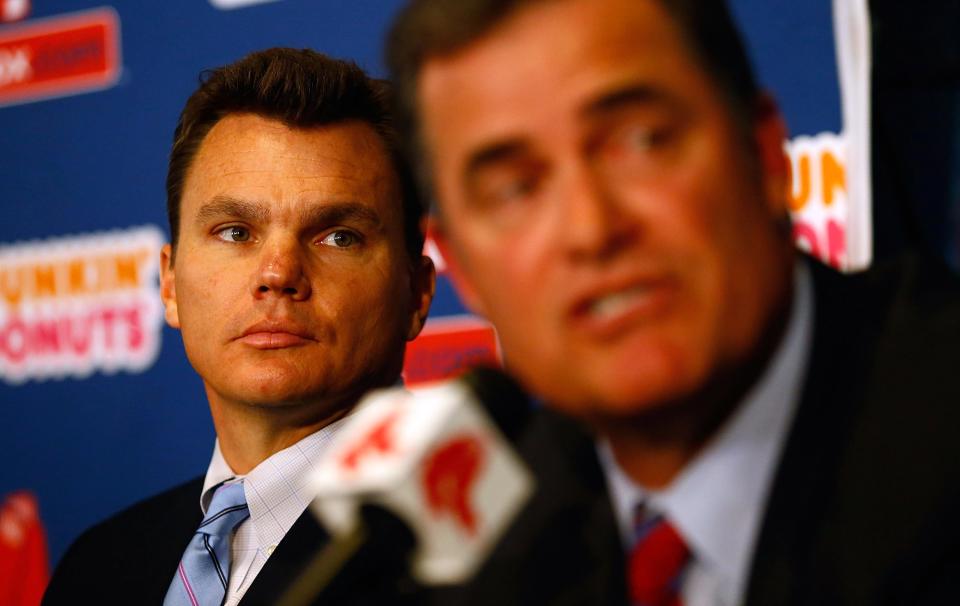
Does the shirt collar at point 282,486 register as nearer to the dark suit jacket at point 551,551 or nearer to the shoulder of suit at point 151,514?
the shoulder of suit at point 151,514

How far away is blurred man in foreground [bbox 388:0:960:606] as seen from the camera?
0.52 metres

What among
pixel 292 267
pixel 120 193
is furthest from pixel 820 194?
pixel 120 193

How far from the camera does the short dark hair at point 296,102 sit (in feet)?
3.98

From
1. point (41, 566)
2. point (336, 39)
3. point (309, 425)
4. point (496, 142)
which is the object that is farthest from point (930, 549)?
point (41, 566)

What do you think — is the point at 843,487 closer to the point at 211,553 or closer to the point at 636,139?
the point at 636,139

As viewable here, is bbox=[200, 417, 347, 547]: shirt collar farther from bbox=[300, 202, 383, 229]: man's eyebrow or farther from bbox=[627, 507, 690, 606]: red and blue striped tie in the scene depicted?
bbox=[627, 507, 690, 606]: red and blue striped tie

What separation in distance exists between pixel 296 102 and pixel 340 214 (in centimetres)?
14

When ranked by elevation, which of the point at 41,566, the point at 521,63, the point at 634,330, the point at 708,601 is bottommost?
the point at 41,566

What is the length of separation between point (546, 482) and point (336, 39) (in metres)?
1.17

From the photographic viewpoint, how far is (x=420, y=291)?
51.2 inches

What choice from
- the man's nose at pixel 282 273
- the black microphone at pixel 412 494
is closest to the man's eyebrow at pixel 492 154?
the black microphone at pixel 412 494

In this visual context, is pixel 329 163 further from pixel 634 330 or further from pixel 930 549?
pixel 930 549

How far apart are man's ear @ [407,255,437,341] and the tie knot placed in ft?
0.86

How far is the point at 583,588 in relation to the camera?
1.83 ft
